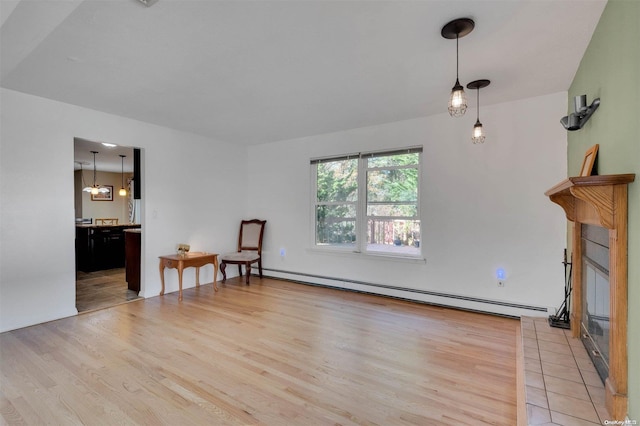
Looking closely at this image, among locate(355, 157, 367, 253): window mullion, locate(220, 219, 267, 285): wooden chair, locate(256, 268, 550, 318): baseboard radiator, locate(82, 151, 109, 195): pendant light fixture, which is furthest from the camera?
locate(82, 151, 109, 195): pendant light fixture

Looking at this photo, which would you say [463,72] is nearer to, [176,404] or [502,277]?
[502,277]

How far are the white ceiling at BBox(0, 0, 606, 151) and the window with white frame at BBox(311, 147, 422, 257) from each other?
0.90m

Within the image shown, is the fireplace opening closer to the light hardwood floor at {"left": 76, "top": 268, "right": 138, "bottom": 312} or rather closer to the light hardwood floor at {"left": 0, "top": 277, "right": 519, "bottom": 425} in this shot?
the light hardwood floor at {"left": 0, "top": 277, "right": 519, "bottom": 425}

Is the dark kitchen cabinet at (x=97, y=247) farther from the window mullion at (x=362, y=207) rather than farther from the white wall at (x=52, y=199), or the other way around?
the window mullion at (x=362, y=207)

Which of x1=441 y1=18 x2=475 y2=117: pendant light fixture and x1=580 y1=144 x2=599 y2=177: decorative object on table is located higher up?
x1=441 y1=18 x2=475 y2=117: pendant light fixture

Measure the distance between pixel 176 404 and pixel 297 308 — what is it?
6.28 feet

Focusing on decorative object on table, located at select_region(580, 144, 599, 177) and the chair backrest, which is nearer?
decorative object on table, located at select_region(580, 144, 599, 177)

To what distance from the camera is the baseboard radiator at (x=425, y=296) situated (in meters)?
3.30

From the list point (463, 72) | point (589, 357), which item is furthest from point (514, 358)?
point (463, 72)

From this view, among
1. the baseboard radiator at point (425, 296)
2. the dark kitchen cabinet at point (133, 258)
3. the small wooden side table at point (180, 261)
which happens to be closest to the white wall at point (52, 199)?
the small wooden side table at point (180, 261)

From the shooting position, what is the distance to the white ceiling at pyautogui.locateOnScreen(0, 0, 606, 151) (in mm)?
1812

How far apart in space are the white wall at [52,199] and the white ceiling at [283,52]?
0.28 metres

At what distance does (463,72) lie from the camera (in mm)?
2623

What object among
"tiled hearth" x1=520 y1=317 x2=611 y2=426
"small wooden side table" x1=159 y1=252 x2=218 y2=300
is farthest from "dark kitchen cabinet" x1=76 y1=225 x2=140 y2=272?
"tiled hearth" x1=520 y1=317 x2=611 y2=426
